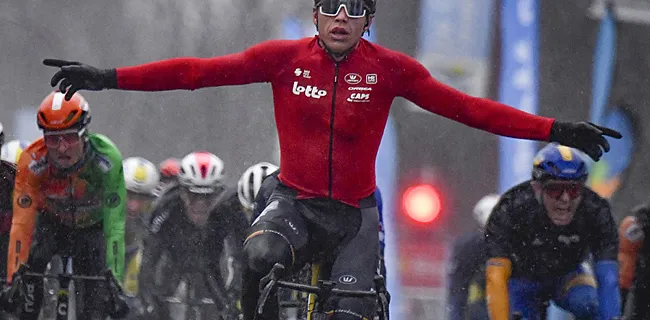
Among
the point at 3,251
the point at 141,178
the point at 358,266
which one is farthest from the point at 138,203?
the point at 358,266

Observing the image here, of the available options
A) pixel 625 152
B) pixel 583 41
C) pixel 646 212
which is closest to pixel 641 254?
pixel 646 212

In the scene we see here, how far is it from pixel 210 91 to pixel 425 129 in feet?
24.3

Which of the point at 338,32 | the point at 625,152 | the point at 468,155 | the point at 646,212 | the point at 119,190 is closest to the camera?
the point at 338,32

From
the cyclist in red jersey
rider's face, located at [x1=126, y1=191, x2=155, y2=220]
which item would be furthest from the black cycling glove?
rider's face, located at [x1=126, y1=191, x2=155, y2=220]

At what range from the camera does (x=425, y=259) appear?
65.3 ft

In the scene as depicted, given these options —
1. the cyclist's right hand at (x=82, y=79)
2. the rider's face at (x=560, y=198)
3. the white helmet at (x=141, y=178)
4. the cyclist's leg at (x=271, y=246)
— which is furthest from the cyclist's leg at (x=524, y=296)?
the white helmet at (x=141, y=178)

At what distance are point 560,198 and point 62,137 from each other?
11.0ft

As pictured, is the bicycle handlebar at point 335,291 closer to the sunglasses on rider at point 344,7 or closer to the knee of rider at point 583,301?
the sunglasses on rider at point 344,7

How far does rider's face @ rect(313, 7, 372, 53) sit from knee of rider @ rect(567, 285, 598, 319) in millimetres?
2965

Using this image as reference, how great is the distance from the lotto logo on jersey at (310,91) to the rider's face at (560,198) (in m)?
2.55

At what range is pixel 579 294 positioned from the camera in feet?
31.3

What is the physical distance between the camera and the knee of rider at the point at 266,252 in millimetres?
6949

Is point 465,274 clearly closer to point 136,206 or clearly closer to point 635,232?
point 635,232

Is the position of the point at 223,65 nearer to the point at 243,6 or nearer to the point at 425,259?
the point at 425,259
